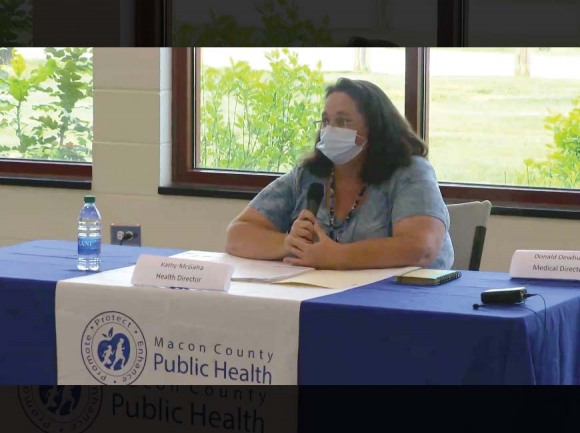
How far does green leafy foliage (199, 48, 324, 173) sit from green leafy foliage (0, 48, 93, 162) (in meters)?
0.59

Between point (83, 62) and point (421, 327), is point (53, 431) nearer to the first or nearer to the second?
point (421, 327)

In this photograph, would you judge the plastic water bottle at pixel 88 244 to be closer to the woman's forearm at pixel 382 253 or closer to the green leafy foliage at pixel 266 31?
the woman's forearm at pixel 382 253

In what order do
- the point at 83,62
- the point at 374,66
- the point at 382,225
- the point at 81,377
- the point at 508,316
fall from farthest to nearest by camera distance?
the point at 83,62
the point at 374,66
the point at 382,225
the point at 81,377
the point at 508,316

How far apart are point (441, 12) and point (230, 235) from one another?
2.40 metres

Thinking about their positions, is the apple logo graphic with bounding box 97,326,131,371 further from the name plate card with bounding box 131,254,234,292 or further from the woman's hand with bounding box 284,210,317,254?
the woman's hand with bounding box 284,210,317,254

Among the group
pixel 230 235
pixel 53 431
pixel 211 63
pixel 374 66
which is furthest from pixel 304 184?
pixel 53 431

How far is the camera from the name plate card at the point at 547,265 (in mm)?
2150

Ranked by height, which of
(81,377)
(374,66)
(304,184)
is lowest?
(81,377)

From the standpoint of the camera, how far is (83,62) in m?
4.08

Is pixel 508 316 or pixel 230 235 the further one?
pixel 230 235

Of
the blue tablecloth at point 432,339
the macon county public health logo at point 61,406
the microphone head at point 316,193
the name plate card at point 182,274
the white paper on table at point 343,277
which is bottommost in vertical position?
the blue tablecloth at point 432,339

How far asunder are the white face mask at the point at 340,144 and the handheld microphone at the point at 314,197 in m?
0.10

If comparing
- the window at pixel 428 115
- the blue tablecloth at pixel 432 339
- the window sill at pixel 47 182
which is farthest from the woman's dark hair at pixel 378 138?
the window sill at pixel 47 182

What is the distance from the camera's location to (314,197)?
2.57 m
